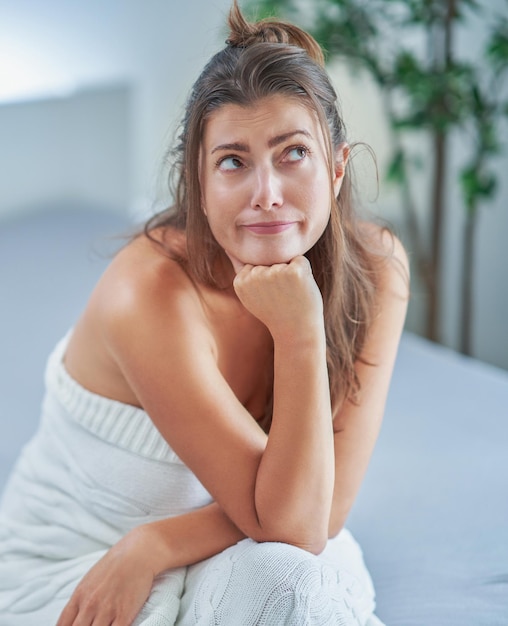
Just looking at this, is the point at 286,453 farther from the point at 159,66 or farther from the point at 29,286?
the point at 159,66

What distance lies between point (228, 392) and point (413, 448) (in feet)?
1.94

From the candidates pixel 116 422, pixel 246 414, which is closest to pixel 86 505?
pixel 116 422

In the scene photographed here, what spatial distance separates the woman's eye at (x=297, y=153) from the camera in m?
A: 1.02

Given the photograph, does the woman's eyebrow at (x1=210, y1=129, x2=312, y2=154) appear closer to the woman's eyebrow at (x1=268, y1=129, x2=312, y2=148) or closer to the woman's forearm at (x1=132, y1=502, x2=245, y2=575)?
the woman's eyebrow at (x1=268, y1=129, x2=312, y2=148)

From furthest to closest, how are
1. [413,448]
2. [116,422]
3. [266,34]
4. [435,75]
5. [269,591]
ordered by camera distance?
[435,75] < [413,448] < [116,422] < [266,34] < [269,591]

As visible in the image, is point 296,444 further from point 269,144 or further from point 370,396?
point 269,144

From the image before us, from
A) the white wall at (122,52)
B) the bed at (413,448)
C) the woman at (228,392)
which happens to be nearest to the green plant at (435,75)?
the white wall at (122,52)

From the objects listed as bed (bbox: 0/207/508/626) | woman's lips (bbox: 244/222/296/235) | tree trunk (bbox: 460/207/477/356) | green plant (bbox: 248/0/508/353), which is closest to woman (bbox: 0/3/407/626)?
woman's lips (bbox: 244/222/296/235)

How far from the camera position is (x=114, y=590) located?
3.41 feet

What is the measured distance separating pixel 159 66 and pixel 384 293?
1.45 meters

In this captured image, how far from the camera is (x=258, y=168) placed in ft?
3.31

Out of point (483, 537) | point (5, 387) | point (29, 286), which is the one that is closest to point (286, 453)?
point (483, 537)

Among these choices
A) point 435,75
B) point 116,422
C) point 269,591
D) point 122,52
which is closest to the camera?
point 269,591

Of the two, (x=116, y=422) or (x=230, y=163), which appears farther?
(x=116, y=422)
